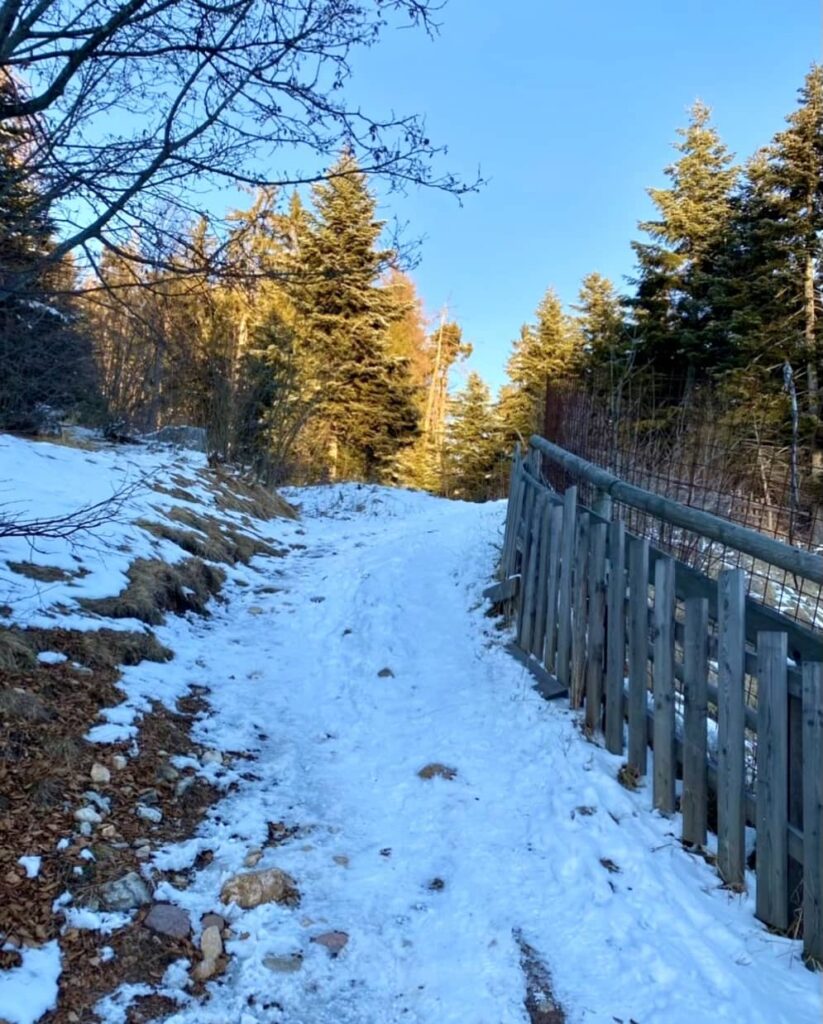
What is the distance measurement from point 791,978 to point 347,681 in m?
3.05

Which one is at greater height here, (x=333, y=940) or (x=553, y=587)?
(x=553, y=587)

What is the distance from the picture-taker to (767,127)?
1698 centimetres

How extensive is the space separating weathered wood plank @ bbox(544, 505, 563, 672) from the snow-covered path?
0.26 meters

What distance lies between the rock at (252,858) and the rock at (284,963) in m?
0.45

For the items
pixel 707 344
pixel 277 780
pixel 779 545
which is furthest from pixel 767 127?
pixel 277 780

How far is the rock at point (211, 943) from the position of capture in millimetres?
1938

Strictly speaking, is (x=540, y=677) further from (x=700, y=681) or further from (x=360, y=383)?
(x=360, y=383)

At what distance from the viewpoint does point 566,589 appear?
3.83 m

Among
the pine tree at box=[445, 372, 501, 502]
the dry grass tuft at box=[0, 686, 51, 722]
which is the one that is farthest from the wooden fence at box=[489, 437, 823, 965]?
the pine tree at box=[445, 372, 501, 502]

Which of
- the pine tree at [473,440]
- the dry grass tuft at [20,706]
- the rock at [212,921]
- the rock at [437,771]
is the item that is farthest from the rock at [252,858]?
the pine tree at [473,440]

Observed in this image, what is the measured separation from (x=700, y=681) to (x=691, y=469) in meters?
3.89

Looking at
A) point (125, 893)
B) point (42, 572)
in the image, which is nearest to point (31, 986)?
point (125, 893)

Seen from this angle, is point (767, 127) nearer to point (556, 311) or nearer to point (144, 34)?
point (556, 311)

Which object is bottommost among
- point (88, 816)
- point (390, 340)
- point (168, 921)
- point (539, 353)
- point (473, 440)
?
point (168, 921)
